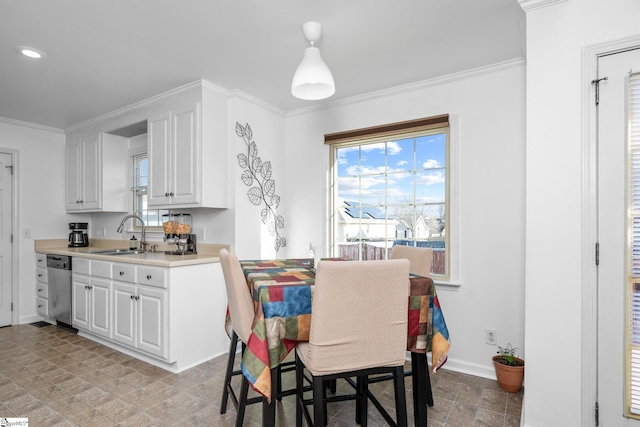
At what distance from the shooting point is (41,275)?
4.17 metres

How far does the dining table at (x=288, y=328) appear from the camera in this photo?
155 cm

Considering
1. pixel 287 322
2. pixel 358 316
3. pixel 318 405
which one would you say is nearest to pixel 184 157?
pixel 287 322

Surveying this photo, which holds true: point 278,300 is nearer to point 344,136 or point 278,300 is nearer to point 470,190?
point 470,190

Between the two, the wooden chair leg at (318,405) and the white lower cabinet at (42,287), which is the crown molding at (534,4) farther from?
the white lower cabinet at (42,287)

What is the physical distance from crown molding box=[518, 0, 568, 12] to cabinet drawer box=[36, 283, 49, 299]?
5275mm

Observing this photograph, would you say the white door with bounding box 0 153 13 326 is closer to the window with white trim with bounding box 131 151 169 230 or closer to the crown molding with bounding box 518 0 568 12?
the window with white trim with bounding box 131 151 169 230

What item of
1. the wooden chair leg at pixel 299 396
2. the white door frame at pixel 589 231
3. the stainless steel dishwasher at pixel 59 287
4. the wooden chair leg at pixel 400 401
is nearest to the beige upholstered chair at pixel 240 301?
the wooden chair leg at pixel 299 396

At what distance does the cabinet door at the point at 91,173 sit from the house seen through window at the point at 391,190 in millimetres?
2810

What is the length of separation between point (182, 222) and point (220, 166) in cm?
86

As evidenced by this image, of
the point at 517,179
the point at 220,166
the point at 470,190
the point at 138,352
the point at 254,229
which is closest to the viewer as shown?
the point at 517,179

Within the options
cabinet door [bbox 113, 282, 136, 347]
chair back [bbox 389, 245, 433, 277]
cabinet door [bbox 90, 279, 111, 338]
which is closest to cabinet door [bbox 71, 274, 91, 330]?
cabinet door [bbox 90, 279, 111, 338]

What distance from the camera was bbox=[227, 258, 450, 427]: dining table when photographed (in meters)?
1.55

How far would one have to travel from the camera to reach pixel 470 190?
284 cm

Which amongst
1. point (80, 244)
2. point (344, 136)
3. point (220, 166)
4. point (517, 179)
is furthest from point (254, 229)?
point (80, 244)
